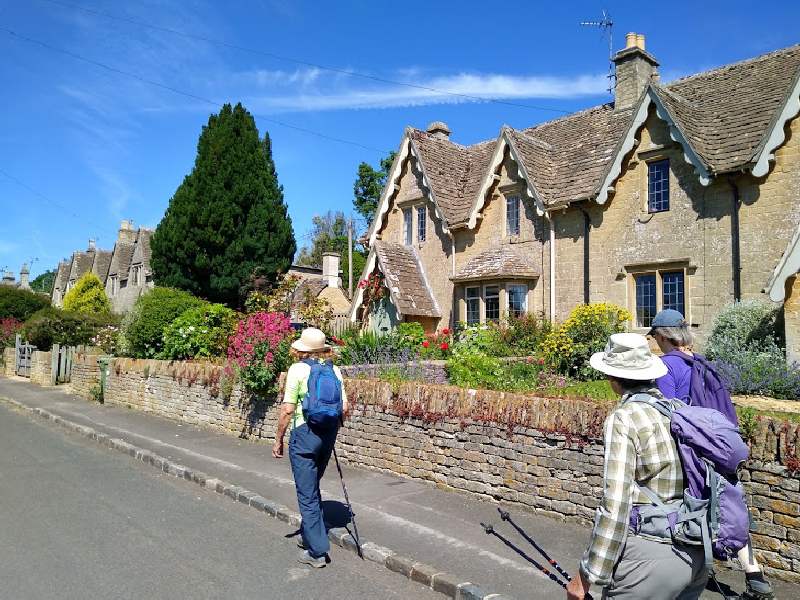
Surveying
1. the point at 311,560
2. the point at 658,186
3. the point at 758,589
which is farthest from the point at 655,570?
the point at 658,186

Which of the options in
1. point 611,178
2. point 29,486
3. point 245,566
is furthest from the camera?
point 611,178

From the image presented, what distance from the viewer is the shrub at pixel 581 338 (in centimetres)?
1487

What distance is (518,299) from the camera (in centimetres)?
1883

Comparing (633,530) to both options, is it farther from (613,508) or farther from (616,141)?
(616,141)

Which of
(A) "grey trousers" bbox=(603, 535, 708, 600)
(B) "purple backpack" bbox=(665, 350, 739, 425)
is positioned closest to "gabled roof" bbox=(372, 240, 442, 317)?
(B) "purple backpack" bbox=(665, 350, 739, 425)

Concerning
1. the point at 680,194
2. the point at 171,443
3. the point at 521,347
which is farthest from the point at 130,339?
the point at 680,194

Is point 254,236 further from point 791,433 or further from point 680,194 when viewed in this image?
point 791,433

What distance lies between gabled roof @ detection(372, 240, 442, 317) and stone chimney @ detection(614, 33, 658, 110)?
8.37 m

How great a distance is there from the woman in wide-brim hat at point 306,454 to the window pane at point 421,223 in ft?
54.2

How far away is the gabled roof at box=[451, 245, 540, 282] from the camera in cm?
1842

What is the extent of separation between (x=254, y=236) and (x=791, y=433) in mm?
24162

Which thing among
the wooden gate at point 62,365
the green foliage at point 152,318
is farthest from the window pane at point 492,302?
the wooden gate at point 62,365

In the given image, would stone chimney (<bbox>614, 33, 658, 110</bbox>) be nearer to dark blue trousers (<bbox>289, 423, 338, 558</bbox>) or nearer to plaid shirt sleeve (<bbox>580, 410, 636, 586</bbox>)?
dark blue trousers (<bbox>289, 423, 338, 558</bbox>)

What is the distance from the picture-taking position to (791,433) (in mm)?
5512
